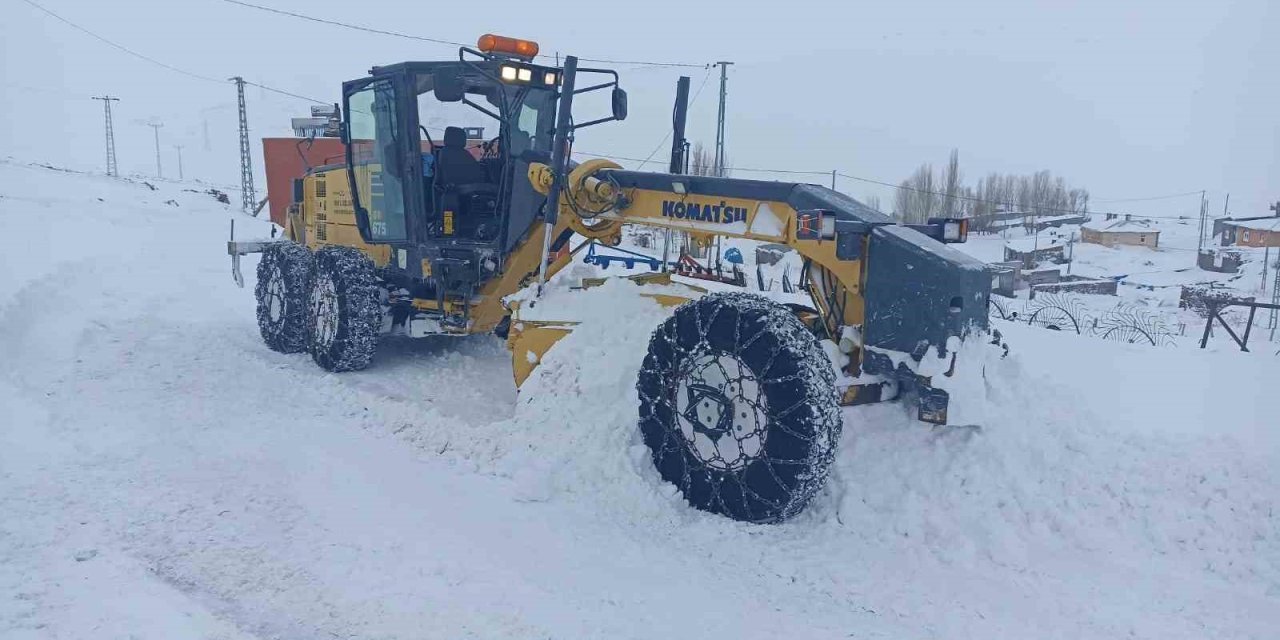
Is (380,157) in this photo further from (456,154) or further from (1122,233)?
(1122,233)

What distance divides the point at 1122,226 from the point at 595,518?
64056mm

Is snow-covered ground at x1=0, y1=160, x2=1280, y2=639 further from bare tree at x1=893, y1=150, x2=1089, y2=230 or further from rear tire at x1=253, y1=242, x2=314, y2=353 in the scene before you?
bare tree at x1=893, y1=150, x2=1089, y2=230

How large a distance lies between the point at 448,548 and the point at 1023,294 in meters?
30.8

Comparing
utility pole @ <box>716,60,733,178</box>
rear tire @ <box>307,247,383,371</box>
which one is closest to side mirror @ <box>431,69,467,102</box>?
rear tire @ <box>307,247,383,371</box>

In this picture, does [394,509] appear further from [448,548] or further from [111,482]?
[111,482]

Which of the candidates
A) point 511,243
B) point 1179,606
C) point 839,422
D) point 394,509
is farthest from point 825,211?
point 511,243

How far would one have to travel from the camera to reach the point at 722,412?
457 centimetres

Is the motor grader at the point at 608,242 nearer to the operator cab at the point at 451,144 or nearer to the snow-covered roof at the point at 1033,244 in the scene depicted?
the operator cab at the point at 451,144

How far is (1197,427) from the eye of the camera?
17.7 ft

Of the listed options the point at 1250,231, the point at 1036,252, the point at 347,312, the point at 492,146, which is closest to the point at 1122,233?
the point at 1250,231

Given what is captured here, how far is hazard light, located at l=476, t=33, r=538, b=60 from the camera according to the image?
6.91 metres

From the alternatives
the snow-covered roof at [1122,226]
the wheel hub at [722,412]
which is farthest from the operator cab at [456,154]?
the snow-covered roof at [1122,226]

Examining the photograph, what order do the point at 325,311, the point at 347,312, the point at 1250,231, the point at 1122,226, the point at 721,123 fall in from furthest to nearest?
the point at 1122,226 < the point at 1250,231 < the point at 721,123 < the point at 325,311 < the point at 347,312

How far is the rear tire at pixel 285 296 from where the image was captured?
27.5 feet
